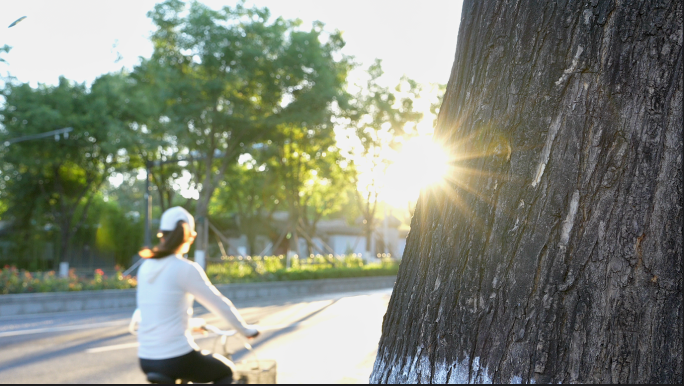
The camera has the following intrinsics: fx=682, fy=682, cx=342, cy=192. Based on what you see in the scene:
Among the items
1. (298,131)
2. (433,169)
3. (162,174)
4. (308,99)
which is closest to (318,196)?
(162,174)

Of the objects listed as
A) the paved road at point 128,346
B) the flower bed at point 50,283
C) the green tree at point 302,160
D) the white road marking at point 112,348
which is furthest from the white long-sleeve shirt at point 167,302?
the green tree at point 302,160

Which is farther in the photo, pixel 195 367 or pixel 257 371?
pixel 257 371

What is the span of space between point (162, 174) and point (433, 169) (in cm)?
3117

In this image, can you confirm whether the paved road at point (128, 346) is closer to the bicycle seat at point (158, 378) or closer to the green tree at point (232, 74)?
the bicycle seat at point (158, 378)

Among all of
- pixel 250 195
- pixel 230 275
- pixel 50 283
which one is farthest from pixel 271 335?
pixel 250 195

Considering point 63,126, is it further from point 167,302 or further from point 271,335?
point 167,302

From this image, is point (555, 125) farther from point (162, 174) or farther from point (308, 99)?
point (162, 174)

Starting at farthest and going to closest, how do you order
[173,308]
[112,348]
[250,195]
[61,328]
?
1. [250,195]
2. [61,328]
3. [112,348]
4. [173,308]

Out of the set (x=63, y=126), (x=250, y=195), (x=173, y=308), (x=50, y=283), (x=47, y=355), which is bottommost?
(x=47, y=355)

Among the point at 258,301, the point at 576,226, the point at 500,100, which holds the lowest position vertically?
the point at 258,301

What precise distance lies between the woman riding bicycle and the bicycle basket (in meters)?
0.17

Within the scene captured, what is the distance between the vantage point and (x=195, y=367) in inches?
152

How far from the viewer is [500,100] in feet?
5.92

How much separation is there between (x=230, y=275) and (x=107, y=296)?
23.2ft
